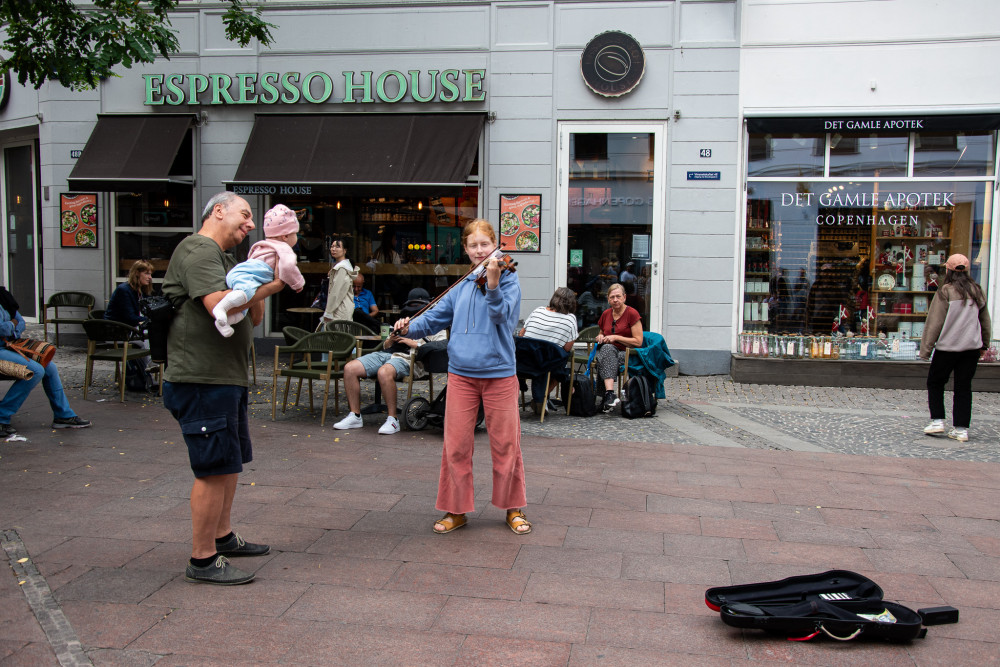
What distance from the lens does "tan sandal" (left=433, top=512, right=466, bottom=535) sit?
15.2ft

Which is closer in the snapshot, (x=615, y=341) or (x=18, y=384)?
(x=18, y=384)

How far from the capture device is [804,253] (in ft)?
36.8

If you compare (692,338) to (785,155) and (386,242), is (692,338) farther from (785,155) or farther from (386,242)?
(386,242)

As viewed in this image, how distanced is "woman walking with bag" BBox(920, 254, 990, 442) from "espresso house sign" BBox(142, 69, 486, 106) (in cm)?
636

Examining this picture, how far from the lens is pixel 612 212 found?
11281mm

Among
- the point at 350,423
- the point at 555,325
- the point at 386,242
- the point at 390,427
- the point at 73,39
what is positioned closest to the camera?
the point at 390,427

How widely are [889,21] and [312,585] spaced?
10343 millimetres

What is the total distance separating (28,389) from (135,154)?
5.63 meters

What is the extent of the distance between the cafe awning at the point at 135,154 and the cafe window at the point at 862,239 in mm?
7965

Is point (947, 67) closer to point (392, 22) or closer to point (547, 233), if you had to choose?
point (547, 233)

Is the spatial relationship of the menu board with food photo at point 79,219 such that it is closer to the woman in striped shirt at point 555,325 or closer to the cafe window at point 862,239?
the woman in striped shirt at point 555,325

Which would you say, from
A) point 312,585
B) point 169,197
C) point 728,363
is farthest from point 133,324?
point 728,363

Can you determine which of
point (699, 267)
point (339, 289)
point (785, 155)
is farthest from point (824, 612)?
point (785, 155)

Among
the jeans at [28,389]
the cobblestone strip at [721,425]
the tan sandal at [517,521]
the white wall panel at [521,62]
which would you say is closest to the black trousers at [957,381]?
the cobblestone strip at [721,425]
